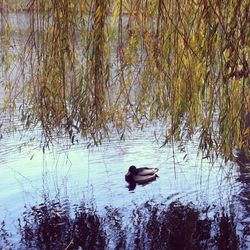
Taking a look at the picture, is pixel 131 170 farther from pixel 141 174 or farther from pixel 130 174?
pixel 141 174

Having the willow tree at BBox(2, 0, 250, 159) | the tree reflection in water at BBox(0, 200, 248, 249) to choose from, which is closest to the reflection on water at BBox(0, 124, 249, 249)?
the tree reflection in water at BBox(0, 200, 248, 249)

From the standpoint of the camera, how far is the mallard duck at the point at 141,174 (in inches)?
198

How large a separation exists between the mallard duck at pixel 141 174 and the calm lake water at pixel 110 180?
66 mm

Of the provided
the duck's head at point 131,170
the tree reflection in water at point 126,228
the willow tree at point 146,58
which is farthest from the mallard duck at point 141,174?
the willow tree at point 146,58

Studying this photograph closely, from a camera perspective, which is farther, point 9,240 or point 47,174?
point 47,174

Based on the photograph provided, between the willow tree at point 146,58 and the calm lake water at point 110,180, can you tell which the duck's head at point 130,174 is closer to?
the calm lake water at point 110,180

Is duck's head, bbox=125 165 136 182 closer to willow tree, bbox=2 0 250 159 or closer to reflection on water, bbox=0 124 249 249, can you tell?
reflection on water, bbox=0 124 249 249

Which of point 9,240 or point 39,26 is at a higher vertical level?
point 39,26

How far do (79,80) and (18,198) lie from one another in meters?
2.78

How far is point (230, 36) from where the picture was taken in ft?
4.70

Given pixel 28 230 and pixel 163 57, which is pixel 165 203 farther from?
pixel 163 57

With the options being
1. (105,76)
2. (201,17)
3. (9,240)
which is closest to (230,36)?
(201,17)

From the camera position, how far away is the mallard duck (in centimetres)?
504

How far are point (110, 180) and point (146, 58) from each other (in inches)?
129
